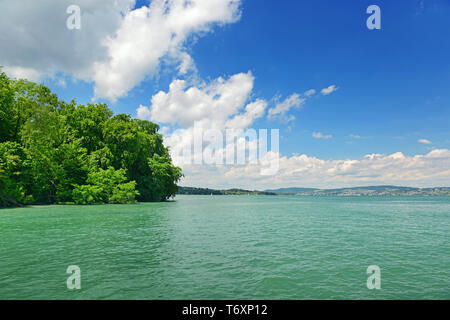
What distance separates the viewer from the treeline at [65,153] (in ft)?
161

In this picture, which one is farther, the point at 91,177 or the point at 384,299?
the point at 91,177

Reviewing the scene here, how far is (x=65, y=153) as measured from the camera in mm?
56156

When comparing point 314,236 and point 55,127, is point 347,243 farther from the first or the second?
point 55,127

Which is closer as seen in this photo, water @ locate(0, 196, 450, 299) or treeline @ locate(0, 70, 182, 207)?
water @ locate(0, 196, 450, 299)

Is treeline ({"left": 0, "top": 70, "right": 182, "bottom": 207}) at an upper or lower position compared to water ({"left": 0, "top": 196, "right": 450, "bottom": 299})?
upper

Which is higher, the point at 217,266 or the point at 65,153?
the point at 65,153

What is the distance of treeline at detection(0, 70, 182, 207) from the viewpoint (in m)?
49.2

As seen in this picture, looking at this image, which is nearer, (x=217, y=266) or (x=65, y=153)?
(x=217, y=266)

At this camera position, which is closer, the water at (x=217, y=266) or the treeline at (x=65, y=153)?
the water at (x=217, y=266)

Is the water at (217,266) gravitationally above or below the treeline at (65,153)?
below
